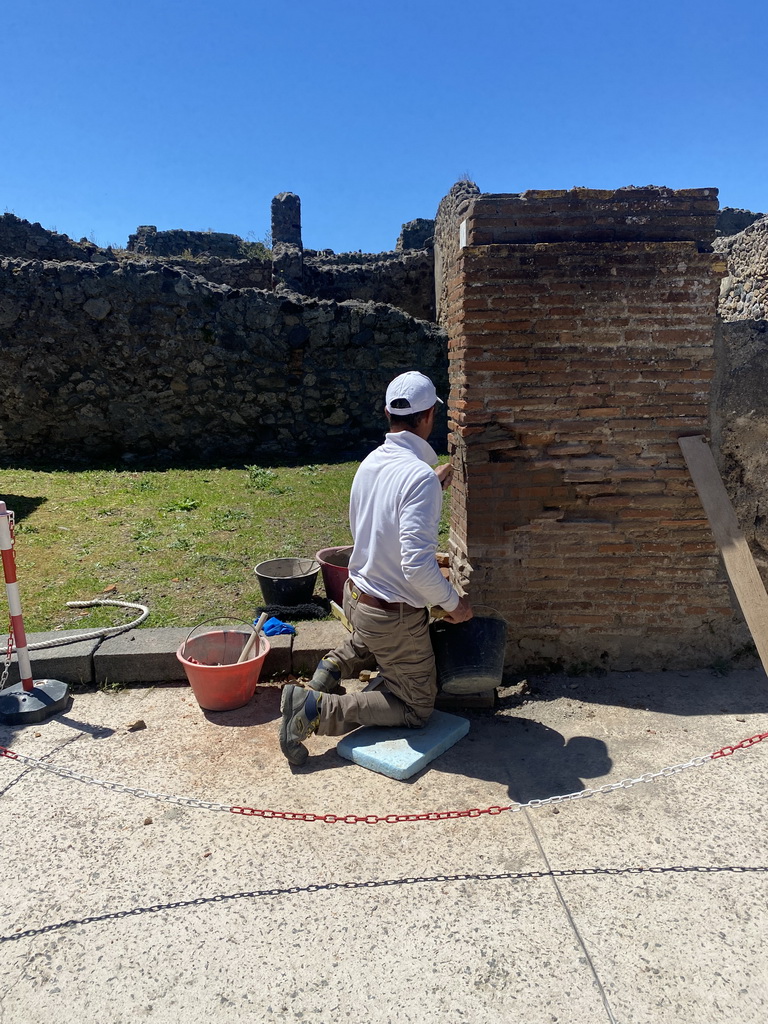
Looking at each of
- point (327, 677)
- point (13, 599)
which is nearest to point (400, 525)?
point (327, 677)

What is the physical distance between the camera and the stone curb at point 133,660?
453 cm

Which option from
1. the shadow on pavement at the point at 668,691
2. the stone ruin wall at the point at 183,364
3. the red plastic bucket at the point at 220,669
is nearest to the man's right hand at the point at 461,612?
the shadow on pavement at the point at 668,691

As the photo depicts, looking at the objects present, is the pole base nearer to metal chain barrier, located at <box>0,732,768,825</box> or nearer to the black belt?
metal chain barrier, located at <box>0,732,768,825</box>

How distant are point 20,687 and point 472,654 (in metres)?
2.62

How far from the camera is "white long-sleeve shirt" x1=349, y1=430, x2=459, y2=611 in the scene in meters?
3.26

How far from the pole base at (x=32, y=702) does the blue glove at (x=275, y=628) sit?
122 cm

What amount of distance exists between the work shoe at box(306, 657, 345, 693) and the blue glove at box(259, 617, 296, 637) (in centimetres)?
104

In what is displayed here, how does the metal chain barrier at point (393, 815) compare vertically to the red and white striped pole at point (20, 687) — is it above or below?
below

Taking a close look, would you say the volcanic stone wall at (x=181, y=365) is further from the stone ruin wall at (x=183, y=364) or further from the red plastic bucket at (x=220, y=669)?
the red plastic bucket at (x=220, y=669)

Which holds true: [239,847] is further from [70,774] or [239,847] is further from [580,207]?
Answer: [580,207]

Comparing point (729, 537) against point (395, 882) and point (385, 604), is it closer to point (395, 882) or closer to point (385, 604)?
point (385, 604)

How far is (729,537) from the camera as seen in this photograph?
400 centimetres

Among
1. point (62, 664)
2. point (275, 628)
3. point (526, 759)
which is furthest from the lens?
point (275, 628)

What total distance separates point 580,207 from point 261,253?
18912 mm
